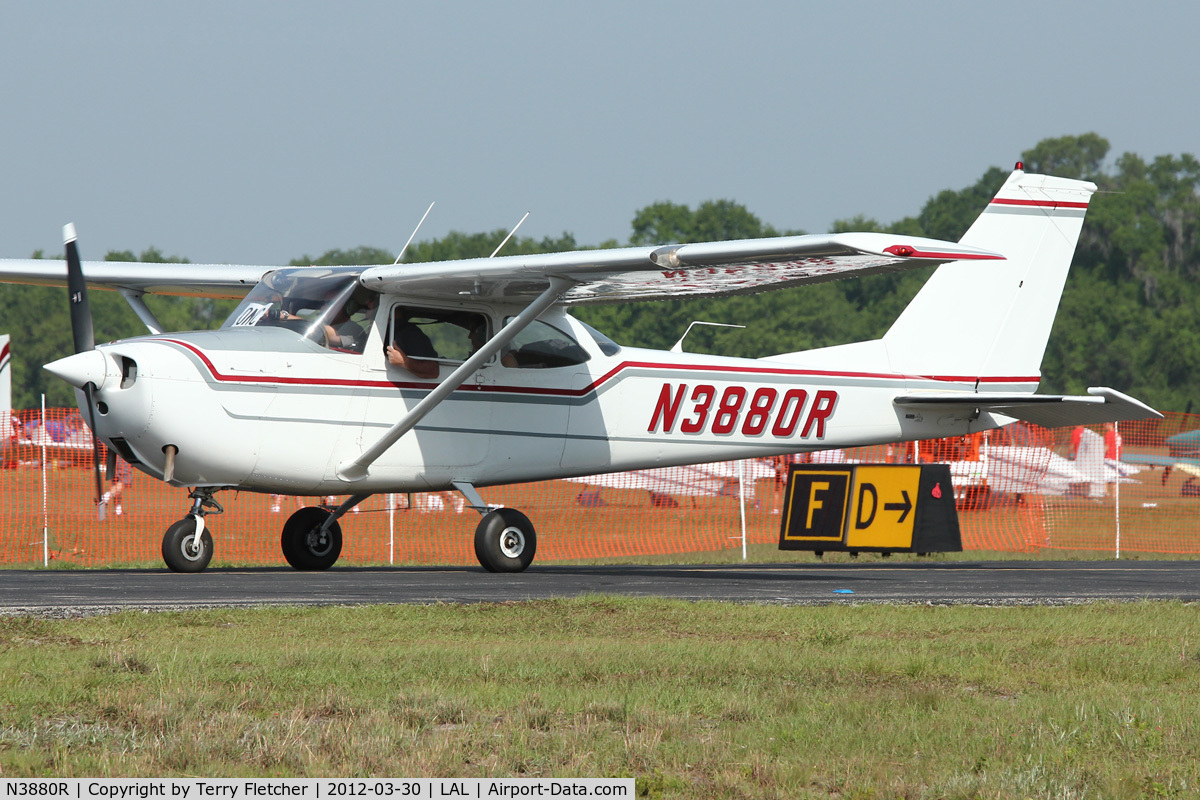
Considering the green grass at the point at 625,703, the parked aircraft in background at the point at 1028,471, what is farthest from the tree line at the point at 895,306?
the green grass at the point at 625,703

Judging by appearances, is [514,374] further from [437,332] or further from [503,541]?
[503,541]

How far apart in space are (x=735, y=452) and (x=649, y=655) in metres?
8.03

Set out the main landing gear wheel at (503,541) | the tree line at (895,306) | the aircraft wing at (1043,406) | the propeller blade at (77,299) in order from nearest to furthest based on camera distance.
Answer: the propeller blade at (77,299), the main landing gear wheel at (503,541), the aircraft wing at (1043,406), the tree line at (895,306)

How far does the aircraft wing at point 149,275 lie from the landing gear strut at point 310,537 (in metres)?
2.69

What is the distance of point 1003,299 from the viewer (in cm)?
1574

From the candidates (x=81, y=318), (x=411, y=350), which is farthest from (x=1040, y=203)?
(x=81, y=318)

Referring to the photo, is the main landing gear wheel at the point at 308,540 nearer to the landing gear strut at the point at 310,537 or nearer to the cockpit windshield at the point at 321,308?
the landing gear strut at the point at 310,537

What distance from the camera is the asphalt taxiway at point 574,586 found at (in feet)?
31.3

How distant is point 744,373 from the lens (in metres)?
14.6

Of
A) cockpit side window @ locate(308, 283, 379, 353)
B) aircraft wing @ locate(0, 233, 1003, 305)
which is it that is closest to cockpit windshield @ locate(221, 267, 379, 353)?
cockpit side window @ locate(308, 283, 379, 353)

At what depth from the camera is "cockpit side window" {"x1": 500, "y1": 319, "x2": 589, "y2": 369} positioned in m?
13.4

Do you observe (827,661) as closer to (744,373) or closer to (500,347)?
(500,347)

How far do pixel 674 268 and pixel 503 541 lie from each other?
3325 mm

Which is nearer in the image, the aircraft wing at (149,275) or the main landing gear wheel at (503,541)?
the main landing gear wheel at (503,541)
